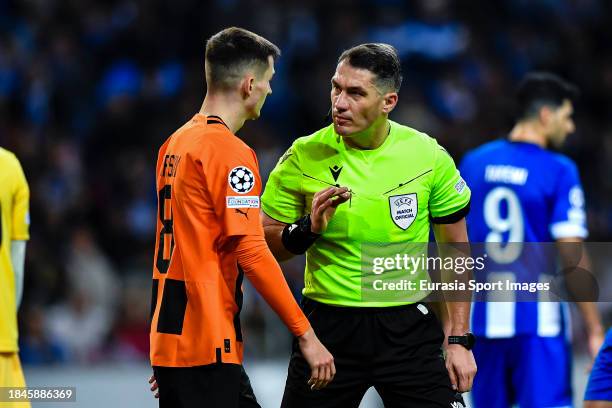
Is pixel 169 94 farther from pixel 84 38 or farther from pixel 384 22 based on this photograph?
pixel 384 22

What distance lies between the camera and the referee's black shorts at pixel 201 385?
171 inches

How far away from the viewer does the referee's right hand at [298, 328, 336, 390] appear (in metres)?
4.32

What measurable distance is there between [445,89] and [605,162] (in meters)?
1.96

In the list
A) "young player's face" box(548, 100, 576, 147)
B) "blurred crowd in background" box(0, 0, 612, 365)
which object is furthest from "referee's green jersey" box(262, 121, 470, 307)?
"blurred crowd in background" box(0, 0, 612, 365)

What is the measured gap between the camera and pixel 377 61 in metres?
4.80

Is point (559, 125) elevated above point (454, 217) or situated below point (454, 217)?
above

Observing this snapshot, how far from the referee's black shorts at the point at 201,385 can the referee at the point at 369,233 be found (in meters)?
0.47

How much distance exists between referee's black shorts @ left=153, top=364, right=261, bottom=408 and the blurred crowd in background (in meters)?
5.48

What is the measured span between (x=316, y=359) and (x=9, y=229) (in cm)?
187

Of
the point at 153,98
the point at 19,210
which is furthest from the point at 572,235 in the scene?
the point at 153,98

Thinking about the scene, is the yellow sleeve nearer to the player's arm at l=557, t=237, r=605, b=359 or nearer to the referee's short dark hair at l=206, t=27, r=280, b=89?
the referee's short dark hair at l=206, t=27, r=280, b=89

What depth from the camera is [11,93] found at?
469 inches

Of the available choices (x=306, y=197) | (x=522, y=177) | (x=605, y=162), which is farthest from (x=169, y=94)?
(x=306, y=197)

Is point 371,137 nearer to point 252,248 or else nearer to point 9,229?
point 252,248
